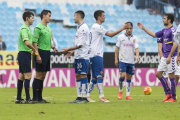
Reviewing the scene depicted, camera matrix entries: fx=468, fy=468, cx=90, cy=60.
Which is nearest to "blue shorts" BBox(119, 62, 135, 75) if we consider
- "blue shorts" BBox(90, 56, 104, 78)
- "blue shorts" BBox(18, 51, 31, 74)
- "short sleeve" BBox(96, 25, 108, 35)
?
"blue shorts" BBox(90, 56, 104, 78)

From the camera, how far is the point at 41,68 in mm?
10875

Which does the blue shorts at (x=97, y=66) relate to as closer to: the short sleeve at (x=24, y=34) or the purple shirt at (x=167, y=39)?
the purple shirt at (x=167, y=39)

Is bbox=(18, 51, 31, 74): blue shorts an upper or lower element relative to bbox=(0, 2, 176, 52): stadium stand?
lower

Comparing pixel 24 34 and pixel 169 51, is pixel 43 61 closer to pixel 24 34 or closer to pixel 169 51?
pixel 24 34

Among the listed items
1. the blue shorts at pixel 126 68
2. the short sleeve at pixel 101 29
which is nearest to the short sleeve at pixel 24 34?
the short sleeve at pixel 101 29

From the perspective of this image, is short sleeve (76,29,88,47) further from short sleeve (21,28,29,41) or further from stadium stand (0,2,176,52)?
stadium stand (0,2,176,52)

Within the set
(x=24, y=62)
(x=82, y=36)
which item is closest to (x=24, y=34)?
(x=24, y=62)

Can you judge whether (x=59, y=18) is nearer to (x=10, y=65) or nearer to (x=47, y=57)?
(x=10, y=65)

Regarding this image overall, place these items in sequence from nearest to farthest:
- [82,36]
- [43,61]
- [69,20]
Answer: [82,36], [43,61], [69,20]

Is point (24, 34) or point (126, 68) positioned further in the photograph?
point (126, 68)

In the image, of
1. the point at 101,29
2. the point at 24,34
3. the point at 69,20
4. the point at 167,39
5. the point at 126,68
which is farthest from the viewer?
the point at 69,20

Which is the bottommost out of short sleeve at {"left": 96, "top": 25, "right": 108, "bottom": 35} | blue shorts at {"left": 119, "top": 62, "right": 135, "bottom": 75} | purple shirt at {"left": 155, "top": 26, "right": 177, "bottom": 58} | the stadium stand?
blue shorts at {"left": 119, "top": 62, "right": 135, "bottom": 75}

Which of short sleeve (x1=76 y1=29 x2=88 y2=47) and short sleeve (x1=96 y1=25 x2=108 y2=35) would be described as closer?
short sleeve (x1=76 y1=29 x2=88 y2=47)

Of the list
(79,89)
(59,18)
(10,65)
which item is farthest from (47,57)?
(59,18)
